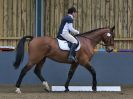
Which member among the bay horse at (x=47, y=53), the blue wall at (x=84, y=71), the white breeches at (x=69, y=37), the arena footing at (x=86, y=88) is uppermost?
the white breeches at (x=69, y=37)

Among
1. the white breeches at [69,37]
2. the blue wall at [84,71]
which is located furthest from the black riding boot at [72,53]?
the blue wall at [84,71]

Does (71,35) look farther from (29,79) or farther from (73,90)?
(29,79)

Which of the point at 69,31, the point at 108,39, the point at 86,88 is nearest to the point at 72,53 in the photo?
the point at 69,31

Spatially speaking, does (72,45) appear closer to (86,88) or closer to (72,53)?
(72,53)

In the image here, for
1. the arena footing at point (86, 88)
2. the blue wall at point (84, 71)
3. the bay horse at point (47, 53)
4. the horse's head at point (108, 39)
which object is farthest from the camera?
the blue wall at point (84, 71)

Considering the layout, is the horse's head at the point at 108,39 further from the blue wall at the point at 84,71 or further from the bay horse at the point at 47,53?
the blue wall at the point at 84,71

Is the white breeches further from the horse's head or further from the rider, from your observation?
the horse's head

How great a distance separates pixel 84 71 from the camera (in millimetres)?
18156

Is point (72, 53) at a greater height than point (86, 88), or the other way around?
point (72, 53)

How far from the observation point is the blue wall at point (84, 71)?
59.4 ft

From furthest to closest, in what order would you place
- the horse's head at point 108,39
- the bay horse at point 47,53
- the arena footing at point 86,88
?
the arena footing at point 86,88 → the horse's head at point 108,39 → the bay horse at point 47,53

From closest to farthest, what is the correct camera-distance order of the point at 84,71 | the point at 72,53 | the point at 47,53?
the point at 72,53, the point at 47,53, the point at 84,71

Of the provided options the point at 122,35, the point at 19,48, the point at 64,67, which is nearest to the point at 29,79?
the point at 64,67

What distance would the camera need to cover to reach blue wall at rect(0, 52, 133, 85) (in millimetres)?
18094
